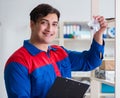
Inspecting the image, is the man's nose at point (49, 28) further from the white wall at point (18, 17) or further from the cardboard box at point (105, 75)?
the white wall at point (18, 17)

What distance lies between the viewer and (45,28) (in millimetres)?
1414

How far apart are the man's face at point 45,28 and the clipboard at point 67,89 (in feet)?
0.80

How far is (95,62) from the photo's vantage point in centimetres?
169

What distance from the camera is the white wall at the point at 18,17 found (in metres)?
4.75

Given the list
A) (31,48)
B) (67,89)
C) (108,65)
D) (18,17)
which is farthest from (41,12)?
(18,17)

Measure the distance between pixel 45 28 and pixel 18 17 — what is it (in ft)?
11.3

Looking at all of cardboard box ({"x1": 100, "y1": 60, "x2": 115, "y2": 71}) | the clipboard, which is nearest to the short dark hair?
the clipboard

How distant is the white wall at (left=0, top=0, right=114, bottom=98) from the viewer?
475 centimetres

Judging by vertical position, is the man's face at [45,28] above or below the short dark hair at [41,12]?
below

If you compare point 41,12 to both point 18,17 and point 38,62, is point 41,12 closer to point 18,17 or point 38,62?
point 38,62

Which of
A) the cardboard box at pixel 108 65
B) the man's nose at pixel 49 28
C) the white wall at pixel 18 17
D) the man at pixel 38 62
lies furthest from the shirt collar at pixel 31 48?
the white wall at pixel 18 17

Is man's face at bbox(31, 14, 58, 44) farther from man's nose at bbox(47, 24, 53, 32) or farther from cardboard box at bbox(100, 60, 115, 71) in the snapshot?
cardboard box at bbox(100, 60, 115, 71)

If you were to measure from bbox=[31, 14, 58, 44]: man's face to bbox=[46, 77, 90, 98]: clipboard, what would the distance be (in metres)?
0.24
